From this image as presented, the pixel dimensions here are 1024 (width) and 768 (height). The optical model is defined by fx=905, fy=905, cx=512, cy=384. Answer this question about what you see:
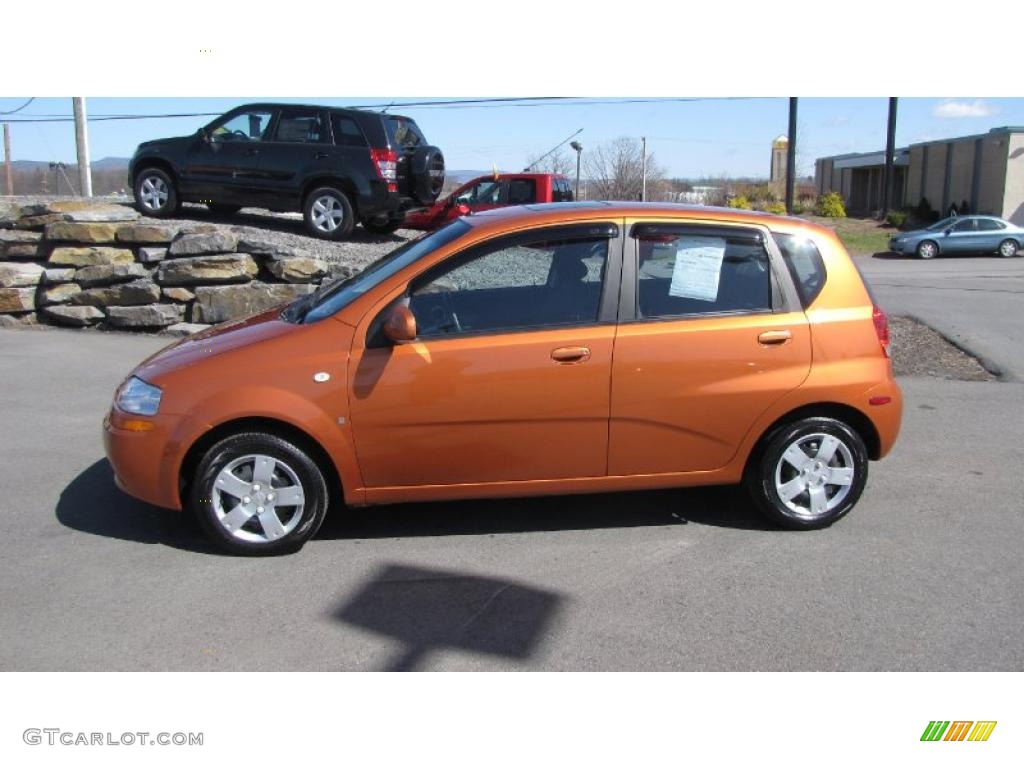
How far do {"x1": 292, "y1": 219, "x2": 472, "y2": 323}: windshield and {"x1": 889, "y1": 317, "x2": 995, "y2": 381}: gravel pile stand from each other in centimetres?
570

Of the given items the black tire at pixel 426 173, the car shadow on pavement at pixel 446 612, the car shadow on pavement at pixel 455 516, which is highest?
the black tire at pixel 426 173

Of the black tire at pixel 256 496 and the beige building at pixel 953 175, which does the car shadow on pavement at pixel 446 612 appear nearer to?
the black tire at pixel 256 496

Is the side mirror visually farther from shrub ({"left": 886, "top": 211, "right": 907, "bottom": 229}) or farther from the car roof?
shrub ({"left": 886, "top": 211, "right": 907, "bottom": 229})

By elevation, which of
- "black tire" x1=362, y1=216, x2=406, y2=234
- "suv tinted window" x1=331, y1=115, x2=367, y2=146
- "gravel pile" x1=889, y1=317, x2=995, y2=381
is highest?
"suv tinted window" x1=331, y1=115, x2=367, y2=146

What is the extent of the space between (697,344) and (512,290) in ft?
3.36

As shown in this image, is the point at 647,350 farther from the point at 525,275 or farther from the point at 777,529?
the point at 777,529

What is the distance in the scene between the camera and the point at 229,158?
485 inches

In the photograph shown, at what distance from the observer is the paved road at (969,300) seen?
1009 cm

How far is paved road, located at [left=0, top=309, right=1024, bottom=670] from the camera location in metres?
3.72

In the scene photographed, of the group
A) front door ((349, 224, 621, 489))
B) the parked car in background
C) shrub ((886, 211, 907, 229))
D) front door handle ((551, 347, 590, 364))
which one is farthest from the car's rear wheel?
front door handle ((551, 347, 590, 364))

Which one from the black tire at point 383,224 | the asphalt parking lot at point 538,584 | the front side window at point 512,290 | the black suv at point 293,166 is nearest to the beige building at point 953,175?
the black tire at point 383,224

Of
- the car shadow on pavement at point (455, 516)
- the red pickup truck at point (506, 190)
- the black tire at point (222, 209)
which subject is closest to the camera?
the car shadow on pavement at point (455, 516)

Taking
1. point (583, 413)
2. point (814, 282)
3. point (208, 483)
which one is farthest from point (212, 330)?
point (814, 282)

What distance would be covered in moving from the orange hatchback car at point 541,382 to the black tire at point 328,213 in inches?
292
